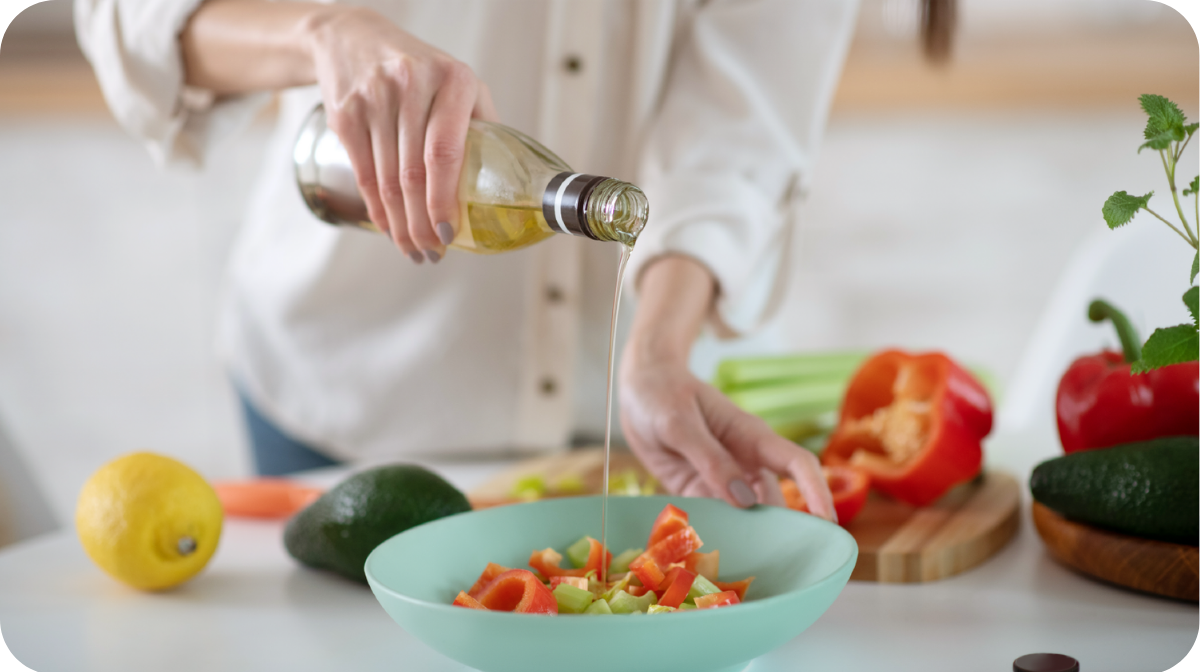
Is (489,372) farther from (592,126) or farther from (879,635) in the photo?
(879,635)

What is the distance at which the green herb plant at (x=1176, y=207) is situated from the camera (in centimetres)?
71

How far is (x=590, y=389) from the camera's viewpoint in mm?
1521

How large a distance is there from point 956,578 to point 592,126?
2.43ft

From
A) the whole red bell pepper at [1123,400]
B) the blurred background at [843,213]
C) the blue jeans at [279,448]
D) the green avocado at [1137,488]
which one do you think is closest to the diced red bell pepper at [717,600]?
the green avocado at [1137,488]

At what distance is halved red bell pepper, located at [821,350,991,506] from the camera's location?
3.71ft

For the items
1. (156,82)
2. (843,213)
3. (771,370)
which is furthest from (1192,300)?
(843,213)

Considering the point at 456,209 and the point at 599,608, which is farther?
the point at 456,209

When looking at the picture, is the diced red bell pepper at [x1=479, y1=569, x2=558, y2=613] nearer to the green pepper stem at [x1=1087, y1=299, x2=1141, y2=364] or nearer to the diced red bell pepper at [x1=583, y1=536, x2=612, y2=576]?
the diced red bell pepper at [x1=583, y1=536, x2=612, y2=576]

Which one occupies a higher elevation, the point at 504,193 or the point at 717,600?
the point at 504,193

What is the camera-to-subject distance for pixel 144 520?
3.03ft

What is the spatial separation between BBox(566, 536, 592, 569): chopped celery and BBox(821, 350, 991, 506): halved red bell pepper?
40cm

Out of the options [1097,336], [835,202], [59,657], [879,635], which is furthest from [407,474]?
[835,202]

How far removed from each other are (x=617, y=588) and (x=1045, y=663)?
0.30m

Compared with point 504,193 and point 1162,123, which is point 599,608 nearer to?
point 504,193
